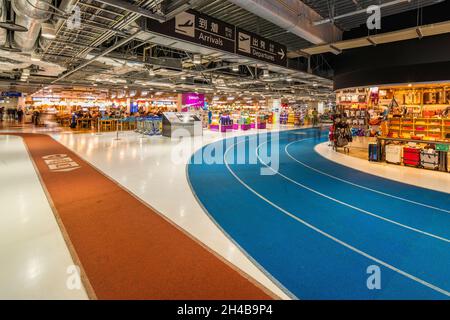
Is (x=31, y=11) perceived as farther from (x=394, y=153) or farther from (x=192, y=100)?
(x=192, y=100)

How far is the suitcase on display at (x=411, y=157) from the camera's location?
8883 millimetres

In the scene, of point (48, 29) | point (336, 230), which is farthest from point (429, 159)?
point (48, 29)

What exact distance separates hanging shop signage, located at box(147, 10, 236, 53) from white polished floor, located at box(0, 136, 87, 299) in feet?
14.4

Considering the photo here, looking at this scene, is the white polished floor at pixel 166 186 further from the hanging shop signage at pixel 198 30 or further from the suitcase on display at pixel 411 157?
the suitcase on display at pixel 411 157

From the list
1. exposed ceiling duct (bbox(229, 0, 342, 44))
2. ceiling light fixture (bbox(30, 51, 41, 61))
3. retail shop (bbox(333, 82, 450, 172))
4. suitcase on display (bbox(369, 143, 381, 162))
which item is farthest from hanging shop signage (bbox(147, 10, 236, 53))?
retail shop (bbox(333, 82, 450, 172))

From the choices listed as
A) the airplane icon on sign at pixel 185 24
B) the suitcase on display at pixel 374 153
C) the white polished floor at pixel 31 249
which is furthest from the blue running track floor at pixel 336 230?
the airplane icon on sign at pixel 185 24

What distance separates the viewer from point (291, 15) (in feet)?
21.7

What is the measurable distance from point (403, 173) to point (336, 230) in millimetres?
5578

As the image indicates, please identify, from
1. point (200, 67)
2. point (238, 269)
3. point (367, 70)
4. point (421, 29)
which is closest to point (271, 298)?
point (238, 269)

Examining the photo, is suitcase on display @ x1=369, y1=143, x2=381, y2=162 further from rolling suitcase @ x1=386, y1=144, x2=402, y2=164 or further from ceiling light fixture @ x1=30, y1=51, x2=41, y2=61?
ceiling light fixture @ x1=30, y1=51, x2=41, y2=61

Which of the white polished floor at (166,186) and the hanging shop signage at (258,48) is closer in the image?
the white polished floor at (166,186)

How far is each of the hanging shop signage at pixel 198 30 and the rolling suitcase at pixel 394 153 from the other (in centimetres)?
666

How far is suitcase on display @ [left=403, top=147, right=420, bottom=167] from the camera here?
888cm
